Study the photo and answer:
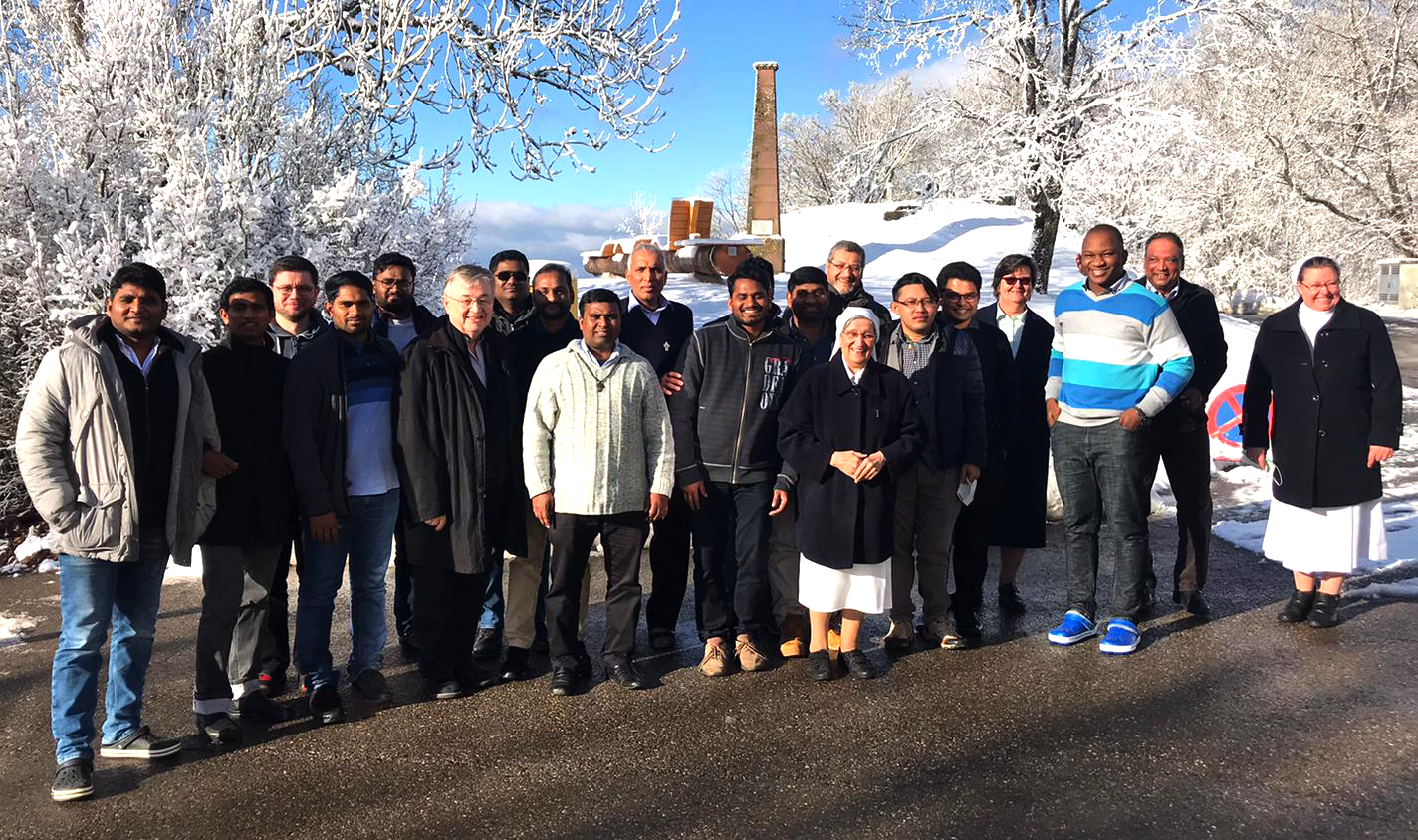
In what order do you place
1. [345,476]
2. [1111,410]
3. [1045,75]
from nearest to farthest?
1. [345,476]
2. [1111,410]
3. [1045,75]

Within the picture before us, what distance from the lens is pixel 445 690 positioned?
174 inches

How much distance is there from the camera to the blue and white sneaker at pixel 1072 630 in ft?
16.2

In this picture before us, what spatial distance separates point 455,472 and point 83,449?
1368 millimetres

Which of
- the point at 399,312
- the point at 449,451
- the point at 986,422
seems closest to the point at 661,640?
the point at 449,451

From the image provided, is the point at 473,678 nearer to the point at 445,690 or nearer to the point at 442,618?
the point at 445,690

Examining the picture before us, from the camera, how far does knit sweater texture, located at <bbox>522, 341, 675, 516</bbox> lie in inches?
175

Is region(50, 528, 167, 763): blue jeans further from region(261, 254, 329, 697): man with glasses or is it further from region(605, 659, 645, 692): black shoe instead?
region(605, 659, 645, 692): black shoe

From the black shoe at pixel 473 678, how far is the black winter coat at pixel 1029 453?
9.01ft

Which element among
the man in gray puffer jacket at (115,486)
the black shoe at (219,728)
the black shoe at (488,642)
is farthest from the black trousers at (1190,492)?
the man in gray puffer jacket at (115,486)

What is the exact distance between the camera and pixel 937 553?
16.3ft

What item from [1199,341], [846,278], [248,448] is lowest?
[248,448]

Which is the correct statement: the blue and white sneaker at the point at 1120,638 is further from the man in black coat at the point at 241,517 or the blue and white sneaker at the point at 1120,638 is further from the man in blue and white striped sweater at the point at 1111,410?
the man in black coat at the point at 241,517

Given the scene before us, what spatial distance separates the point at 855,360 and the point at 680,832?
2.22 meters

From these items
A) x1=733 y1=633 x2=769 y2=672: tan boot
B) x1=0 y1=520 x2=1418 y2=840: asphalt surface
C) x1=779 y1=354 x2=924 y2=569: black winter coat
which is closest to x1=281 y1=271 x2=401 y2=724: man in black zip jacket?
x1=0 y1=520 x2=1418 y2=840: asphalt surface
